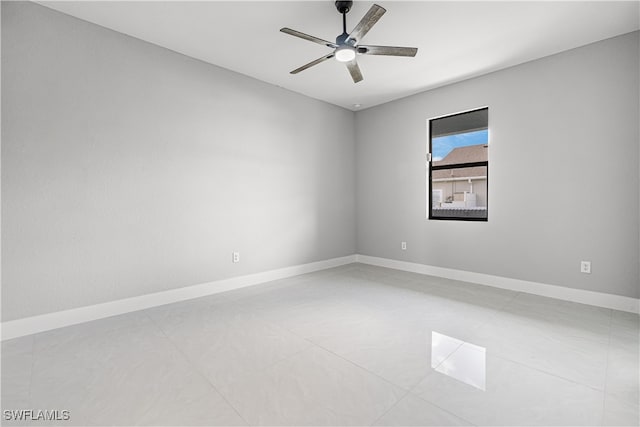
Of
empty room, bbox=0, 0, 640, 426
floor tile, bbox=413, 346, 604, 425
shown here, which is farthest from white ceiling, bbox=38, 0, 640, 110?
floor tile, bbox=413, 346, 604, 425

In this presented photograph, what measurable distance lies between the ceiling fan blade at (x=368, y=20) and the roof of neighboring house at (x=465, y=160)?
8.06ft

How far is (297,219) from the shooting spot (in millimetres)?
4527

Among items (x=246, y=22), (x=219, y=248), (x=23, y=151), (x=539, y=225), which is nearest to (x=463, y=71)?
(x=539, y=225)

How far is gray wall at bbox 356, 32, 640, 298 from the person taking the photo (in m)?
2.94

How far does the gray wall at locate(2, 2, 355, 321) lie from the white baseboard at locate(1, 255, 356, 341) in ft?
0.23

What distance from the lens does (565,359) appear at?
2.00 m

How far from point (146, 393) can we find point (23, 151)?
2.27 meters

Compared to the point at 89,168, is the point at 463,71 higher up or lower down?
higher up

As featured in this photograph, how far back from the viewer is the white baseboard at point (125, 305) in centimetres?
241

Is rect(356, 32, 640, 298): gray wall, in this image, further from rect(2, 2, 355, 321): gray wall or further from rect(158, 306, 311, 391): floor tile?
rect(158, 306, 311, 391): floor tile

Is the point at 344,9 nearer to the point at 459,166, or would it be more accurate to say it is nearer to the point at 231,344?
the point at 459,166

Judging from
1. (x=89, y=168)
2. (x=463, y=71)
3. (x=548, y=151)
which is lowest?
(x=89, y=168)

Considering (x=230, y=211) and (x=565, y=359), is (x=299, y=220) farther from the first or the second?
(x=565, y=359)

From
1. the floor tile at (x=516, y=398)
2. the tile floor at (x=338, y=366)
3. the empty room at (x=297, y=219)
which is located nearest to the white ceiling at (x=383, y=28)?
the empty room at (x=297, y=219)
